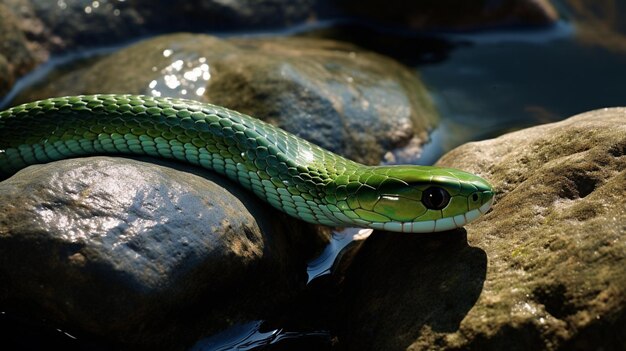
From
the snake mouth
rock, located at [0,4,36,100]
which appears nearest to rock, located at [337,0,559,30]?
rock, located at [0,4,36,100]

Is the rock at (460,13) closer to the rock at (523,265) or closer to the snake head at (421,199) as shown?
the rock at (523,265)

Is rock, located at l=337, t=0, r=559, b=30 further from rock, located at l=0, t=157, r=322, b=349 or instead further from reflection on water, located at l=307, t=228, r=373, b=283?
rock, located at l=0, t=157, r=322, b=349

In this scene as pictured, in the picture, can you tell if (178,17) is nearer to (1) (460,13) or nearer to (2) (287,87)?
(2) (287,87)

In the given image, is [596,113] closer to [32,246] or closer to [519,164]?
[519,164]

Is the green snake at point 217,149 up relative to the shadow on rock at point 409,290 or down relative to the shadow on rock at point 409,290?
up

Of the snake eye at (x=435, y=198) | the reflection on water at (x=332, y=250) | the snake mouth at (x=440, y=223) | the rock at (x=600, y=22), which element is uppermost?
the snake eye at (x=435, y=198)

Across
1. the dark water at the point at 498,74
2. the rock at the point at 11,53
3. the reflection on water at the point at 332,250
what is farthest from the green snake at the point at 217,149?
the rock at the point at 11,53
